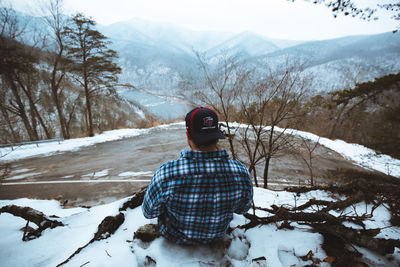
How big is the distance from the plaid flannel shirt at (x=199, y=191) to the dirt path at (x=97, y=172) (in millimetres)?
4233

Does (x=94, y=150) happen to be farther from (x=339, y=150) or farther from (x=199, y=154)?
(x=339, y=150)

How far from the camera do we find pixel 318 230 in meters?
1.69

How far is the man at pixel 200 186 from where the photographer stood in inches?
46.6

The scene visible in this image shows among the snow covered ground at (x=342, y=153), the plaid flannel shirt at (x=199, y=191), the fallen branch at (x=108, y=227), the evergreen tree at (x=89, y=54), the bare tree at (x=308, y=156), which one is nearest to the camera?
the plaid flannel shirt at (x=199, y=191)

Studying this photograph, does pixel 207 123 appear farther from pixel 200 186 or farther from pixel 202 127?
pixel 200 186

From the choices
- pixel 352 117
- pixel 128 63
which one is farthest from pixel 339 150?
pixel 128 63

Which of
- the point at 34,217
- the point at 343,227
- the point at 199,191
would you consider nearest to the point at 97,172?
the point at 34,217

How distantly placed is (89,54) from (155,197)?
16.3 meters

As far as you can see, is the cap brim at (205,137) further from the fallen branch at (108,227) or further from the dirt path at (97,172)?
the dirt path at (97,172)

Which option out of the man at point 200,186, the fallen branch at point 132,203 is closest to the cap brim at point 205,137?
the man at point 200,186

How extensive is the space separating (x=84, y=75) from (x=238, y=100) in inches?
562

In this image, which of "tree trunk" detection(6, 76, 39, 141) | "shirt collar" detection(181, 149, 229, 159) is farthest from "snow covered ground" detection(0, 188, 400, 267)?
"tree trunk" detection(6, 76, 39, 141)

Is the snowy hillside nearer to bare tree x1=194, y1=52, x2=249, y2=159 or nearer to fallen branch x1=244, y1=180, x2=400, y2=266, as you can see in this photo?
fallen branch x1=244, y1=180, x2=400, y2=266

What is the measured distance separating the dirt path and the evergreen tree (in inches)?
258
